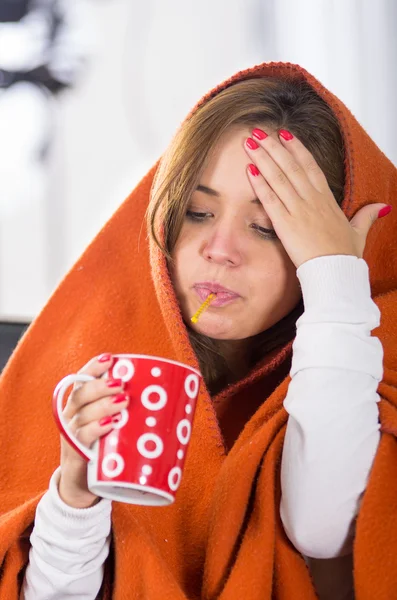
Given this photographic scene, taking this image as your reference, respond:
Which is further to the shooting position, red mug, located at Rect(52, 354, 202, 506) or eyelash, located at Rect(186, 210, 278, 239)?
eyelash, located at Rect(186, 210, 278, 239)

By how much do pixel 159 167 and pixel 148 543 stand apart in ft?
1.76

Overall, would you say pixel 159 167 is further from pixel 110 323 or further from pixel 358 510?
pixel 358 510

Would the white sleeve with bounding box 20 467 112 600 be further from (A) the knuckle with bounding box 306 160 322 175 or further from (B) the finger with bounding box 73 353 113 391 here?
(A) the knuckle with bounding box 306 160 322 175

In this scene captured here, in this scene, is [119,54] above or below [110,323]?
above

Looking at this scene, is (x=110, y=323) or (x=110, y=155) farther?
(x=110, y=155)

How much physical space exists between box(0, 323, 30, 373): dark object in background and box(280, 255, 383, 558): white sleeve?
678mm

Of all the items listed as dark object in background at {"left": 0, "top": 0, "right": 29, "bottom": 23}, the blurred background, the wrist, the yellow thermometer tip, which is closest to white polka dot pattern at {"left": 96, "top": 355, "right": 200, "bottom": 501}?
the wrist

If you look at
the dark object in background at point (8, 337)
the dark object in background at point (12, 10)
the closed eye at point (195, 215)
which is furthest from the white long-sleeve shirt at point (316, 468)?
the dark object in background at point (12, 10)

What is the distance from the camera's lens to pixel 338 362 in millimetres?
753

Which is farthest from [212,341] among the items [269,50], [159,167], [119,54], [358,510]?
[119,54]

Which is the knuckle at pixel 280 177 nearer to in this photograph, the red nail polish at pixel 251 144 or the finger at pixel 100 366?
the red nail polish at pixel 251 144

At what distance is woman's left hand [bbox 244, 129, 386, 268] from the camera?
0.85 metres

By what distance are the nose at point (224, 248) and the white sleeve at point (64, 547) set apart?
0.31 m

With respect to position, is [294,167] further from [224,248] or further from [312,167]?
[224,248]
